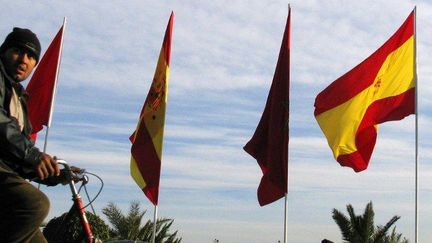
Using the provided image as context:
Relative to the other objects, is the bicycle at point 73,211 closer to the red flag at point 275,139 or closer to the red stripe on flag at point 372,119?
the red stripe on flag at point 372,119

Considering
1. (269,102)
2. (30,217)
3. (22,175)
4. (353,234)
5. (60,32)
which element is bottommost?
(30,217)

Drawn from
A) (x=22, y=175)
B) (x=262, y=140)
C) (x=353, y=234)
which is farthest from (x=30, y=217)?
(x=353, y=234)

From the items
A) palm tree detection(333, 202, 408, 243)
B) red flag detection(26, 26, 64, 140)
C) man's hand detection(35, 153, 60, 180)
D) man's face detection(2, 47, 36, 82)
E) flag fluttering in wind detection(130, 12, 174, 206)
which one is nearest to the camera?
man's hand detection(35, 153, 60, 180)

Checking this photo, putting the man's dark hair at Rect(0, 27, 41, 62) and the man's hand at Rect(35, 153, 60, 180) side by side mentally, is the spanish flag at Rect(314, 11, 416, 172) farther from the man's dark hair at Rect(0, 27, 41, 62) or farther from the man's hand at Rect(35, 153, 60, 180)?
the man's hand at Rect(35, 153, 60, 180)

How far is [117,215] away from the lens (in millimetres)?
23109

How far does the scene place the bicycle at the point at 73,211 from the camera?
14.4 ft

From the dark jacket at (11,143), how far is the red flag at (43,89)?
35.3 feet

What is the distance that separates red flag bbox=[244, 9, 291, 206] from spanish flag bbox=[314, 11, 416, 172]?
0.77m

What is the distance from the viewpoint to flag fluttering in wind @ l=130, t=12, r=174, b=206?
1380 cm

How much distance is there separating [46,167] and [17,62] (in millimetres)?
704

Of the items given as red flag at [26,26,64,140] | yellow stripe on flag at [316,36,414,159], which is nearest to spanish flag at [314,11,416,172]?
yellow stripe on flag at [316,36,414,159]

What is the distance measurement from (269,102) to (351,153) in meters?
2.17

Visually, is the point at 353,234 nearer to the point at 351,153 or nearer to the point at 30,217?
the point at 351,153

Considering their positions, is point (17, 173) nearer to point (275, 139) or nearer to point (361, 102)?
point (361, 102)
